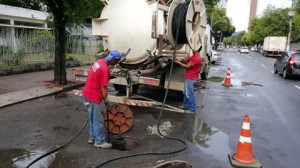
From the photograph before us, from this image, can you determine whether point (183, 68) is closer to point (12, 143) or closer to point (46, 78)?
point (12, 143)

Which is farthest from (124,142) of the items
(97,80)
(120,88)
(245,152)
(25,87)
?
(25,87)

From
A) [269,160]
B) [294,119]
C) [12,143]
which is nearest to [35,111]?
[12,143]

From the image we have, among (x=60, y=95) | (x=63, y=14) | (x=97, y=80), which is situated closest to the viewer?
(x=97, y=80)

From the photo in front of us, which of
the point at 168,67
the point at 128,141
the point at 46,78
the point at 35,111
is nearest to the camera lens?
the point at 128,141

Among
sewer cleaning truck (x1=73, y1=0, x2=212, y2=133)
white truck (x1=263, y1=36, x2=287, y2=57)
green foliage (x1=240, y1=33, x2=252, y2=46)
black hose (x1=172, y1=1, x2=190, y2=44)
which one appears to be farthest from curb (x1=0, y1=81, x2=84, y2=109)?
green foliage (x1=240, y1=33, x2=252, y2=46)

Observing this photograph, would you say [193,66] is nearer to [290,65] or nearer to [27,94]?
[27,94]

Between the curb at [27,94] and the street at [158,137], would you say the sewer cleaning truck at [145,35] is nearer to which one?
the street at [158,137]

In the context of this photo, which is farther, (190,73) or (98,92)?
(190,73)

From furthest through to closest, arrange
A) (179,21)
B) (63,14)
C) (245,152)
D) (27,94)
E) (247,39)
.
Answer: (247,39) < (63,14) < (27,94) < (179,21) < (245,152)

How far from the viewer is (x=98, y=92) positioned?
520 centimetres

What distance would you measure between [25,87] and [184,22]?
238 inches

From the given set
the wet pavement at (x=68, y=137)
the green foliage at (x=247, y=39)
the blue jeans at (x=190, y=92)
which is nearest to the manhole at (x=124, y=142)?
the wet pavement at (x=68, y=137)

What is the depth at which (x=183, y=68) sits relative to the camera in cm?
850

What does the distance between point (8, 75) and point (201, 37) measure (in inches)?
322
